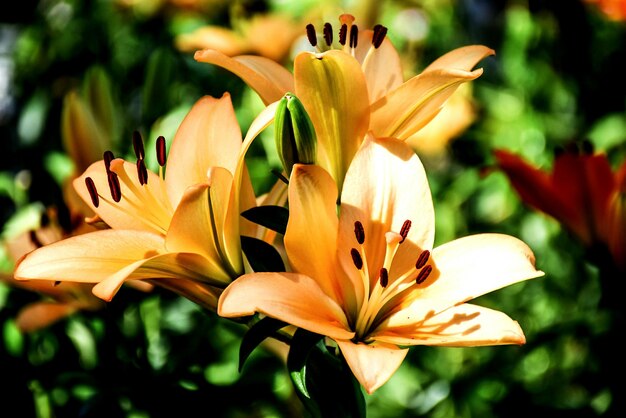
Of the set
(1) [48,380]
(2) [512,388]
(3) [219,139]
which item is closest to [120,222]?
(3) [219,139]

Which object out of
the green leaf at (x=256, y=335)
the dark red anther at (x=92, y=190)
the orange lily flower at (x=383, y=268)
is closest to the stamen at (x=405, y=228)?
the orange lily flower at (x=383, y=268)

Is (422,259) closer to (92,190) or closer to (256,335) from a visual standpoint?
(256,335)

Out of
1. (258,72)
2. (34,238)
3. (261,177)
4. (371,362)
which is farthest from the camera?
(261,177)

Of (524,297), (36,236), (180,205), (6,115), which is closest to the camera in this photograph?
(180,205)

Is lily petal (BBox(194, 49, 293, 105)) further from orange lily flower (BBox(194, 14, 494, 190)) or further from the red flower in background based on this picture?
the red flower in background

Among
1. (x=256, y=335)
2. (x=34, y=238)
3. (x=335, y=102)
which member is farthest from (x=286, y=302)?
(x=34, y=238)

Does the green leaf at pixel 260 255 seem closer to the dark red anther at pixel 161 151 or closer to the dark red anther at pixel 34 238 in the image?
the dark red anther at pixel 161 151

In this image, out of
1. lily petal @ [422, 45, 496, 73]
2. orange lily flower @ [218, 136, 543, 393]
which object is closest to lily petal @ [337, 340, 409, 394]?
orange lily flower @ [218, 136, 543, 393]

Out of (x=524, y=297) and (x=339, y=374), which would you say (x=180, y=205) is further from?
(x=524, y=297)
